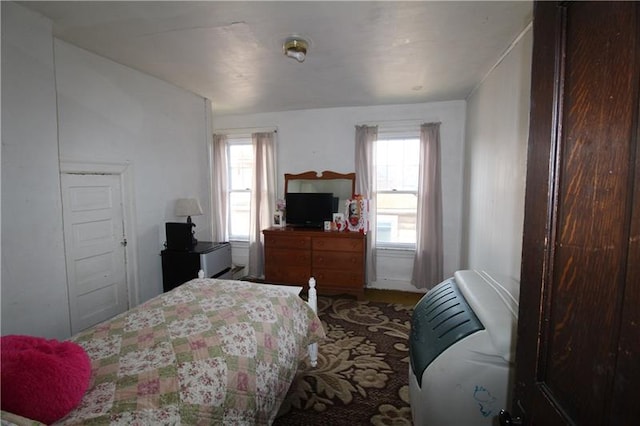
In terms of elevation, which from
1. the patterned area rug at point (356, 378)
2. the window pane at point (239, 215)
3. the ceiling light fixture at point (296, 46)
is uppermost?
the ceiling light fixture at point (296, 46)

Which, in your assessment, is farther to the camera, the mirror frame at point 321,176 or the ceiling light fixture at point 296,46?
the mirror frame at point 321,176

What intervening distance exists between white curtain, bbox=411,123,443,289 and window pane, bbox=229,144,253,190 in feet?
8.41

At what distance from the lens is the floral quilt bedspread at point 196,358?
1.14 meters

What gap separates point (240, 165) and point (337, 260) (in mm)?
2205

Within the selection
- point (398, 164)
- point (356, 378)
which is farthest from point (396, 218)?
point (356, 378)

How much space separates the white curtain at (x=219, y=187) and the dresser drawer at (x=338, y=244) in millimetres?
1735

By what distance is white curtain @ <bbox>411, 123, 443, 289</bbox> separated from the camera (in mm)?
3973

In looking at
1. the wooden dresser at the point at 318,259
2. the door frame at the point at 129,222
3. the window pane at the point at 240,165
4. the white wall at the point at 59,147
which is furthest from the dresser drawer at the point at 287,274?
the door frame at the point at 129,222

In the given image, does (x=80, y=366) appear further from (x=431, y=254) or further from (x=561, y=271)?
(x=431, y=254)

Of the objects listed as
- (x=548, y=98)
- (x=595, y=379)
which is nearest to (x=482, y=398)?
(x=595, y=379)

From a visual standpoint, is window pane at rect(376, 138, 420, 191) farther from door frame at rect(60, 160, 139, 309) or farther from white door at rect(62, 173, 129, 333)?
white door at rect(62, 173, 129, 333)

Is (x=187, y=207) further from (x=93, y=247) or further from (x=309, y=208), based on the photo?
(x=309, y=208)

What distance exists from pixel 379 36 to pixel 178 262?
2.89 m

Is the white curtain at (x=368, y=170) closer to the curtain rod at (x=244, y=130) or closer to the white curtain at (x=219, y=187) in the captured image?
the curtain rod at (x=244, y=130)
